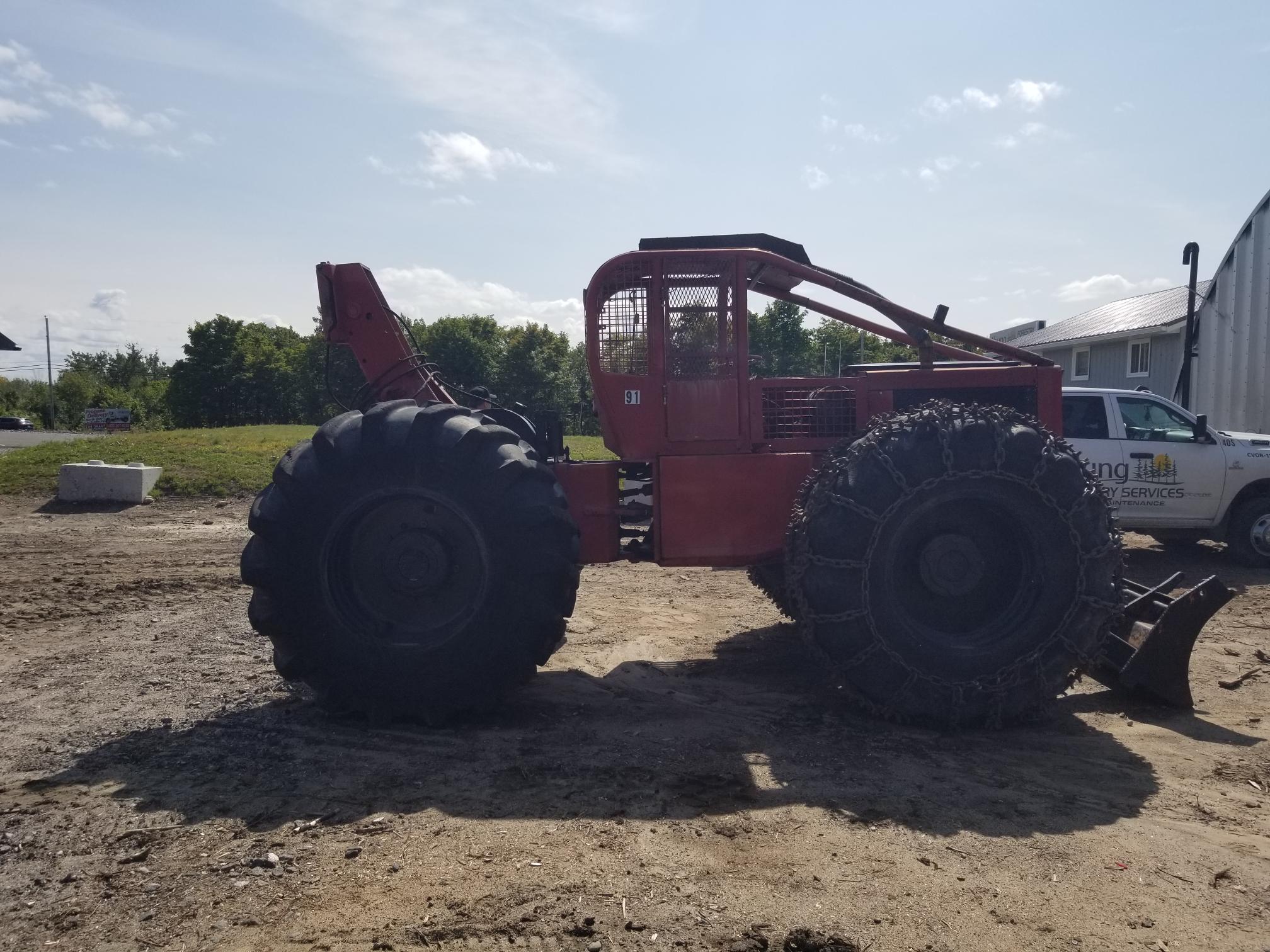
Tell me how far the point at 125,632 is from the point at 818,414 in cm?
550

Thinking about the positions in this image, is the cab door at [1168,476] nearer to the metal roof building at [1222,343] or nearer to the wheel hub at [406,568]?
the metal roof building at [1222,343]

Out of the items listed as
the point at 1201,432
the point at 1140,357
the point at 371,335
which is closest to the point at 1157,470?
the point at 1201,432

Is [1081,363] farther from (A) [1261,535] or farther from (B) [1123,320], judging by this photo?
(A) [1261,535]

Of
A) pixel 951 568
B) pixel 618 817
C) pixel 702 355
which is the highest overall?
pixel 702 355

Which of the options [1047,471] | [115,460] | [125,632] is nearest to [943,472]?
[1047,471]

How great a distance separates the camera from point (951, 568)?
527 cm

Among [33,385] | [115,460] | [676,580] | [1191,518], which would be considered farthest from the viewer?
[33,385]

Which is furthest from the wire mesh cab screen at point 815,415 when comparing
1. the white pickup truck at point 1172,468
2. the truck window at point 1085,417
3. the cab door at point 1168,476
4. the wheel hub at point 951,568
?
the cab door at point 1168,476

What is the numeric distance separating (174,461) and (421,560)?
1340cm

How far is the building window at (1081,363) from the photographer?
76.7 ft

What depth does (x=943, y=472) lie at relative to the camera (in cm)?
511

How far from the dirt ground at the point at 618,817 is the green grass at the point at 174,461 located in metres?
7.63

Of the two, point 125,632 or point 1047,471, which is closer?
point 1047,471

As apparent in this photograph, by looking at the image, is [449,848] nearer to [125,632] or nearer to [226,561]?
[125,632]
